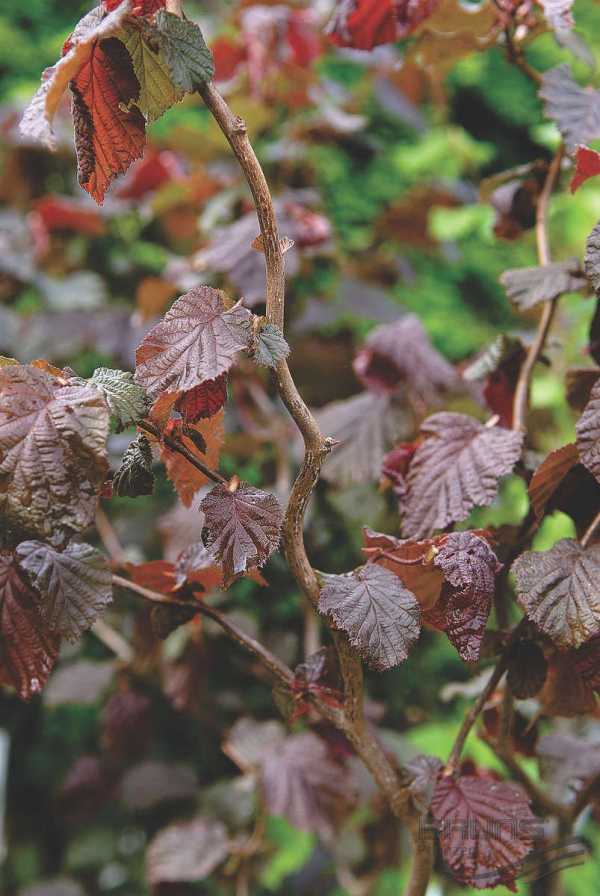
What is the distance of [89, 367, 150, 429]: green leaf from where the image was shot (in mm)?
537

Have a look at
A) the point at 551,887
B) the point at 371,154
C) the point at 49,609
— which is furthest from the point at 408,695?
the point at 371,154

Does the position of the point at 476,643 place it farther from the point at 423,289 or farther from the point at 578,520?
the point at 423,289

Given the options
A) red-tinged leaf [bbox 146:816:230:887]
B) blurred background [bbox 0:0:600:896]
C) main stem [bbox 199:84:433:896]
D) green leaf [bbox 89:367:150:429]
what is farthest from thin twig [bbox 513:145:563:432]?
red-tinged leaf [bbox 146:816:230:887]

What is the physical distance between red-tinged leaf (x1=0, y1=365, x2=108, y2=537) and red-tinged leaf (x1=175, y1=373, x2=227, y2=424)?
6cm

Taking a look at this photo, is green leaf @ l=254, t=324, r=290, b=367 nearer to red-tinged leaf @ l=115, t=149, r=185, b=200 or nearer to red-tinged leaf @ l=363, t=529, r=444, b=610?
red-tinged leaf @ l=363, t=529, r=444, b=610

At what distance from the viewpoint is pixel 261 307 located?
1.16 metres

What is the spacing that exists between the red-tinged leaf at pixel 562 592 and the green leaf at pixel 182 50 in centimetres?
38

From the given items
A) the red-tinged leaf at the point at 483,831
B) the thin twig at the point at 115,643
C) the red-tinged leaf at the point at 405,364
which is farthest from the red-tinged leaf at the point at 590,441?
the thin twig at the point at 115,643

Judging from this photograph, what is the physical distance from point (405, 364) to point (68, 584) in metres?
0.58

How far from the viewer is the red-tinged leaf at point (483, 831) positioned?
2.05 feet

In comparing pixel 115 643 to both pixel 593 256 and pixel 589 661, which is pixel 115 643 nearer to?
pixel 589 661

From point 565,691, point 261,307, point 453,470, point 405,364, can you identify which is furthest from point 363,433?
point 565,691

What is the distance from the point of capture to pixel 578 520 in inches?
28.0

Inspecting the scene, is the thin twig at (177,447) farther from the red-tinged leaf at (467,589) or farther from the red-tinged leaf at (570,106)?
the red-tinged leaf at (570,106)
